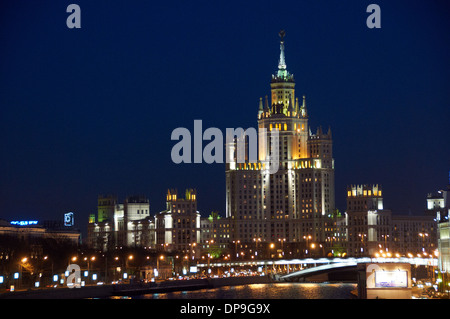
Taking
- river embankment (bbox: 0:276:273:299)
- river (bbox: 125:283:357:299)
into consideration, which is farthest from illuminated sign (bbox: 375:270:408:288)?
river embankment (bbox: 0:276:273:299)

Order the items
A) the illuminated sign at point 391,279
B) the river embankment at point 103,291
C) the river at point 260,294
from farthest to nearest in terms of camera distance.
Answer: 1. the river at point 260,294
2. the illuminated sign at point 391,279
3. the river embankment at point 103,291

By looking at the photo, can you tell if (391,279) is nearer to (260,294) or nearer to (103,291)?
(260,294)

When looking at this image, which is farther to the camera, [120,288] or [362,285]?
[120,288]

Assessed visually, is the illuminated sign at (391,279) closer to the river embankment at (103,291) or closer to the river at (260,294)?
the river at (260,294)

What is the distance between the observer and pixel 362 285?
522ft

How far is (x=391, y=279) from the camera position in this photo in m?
154

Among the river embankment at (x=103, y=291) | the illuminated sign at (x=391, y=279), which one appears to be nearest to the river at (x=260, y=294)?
the river embankment at (x=103, y=291)

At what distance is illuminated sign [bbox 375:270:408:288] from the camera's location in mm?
153125

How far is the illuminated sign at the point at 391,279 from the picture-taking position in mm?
153125
